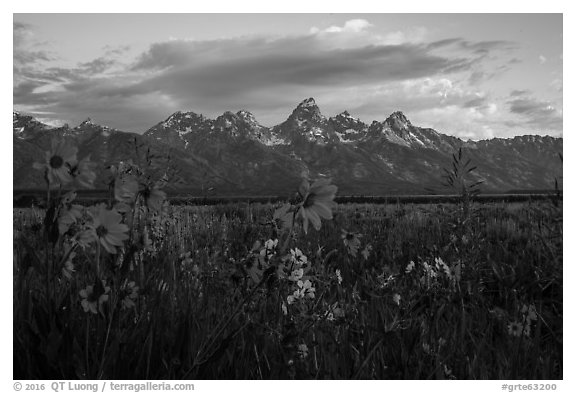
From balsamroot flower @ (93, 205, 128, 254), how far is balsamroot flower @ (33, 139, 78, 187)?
7.7 inches

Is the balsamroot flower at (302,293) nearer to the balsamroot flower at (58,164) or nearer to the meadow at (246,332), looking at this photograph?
the meadow at (246,332)

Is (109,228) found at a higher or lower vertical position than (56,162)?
lower

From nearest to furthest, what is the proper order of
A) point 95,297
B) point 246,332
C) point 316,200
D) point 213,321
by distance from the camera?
point 316,200, point 95,297, point 246,332, point 213,321

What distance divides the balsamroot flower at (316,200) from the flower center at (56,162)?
924 mm

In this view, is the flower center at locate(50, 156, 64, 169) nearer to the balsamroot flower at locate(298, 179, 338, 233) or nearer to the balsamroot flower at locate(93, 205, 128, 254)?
the balsamroot flower at locate(93, 205, 128, 254)

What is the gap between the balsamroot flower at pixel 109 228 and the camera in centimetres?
200

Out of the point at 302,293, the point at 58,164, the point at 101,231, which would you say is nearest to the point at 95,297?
the point at 101,231

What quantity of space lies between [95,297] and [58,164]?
0.58 metres

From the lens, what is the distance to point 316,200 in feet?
6.63

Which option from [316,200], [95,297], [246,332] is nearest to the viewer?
[316,200]

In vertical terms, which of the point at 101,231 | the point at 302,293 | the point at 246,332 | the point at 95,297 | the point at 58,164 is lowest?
the point at 246,332

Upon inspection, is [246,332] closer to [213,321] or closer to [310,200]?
[213,321]

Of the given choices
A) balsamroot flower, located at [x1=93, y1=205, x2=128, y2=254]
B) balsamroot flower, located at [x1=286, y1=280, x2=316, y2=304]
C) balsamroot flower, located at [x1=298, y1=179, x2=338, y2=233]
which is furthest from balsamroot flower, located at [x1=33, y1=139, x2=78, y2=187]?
balsamroot flower, located at [x1=286, y1=280, x2=316, y2=304]
